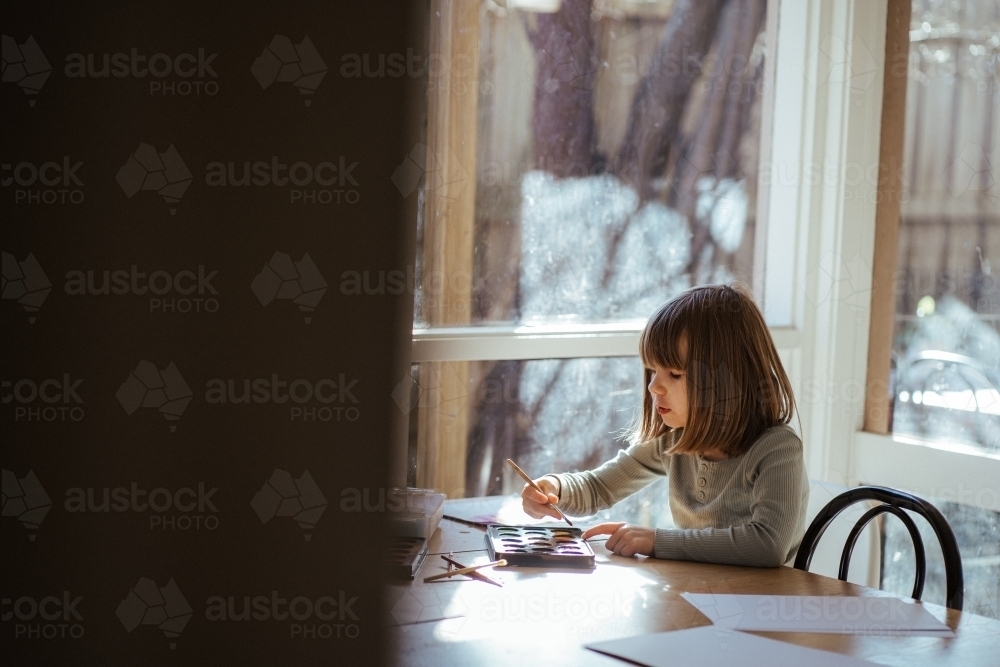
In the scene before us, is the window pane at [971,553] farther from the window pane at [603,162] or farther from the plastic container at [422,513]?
the plastic container at [422,513]

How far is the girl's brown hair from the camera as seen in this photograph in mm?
1693

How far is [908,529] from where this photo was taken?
61.3 inches

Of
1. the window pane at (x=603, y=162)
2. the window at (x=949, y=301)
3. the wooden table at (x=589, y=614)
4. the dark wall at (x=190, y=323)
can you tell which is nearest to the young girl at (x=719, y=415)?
the wooden table at (x=589, y=614)

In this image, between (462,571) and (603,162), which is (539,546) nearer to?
(462,571)

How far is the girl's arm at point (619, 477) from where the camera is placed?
1874mm

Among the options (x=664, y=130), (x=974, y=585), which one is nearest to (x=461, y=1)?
(x=664, y=130)

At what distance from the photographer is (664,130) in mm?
2398

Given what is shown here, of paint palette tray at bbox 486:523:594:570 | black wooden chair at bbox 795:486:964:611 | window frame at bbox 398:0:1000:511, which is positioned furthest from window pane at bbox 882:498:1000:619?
paint palette tray at bbox 486:523:594:570

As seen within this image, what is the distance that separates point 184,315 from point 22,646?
165 millimetres

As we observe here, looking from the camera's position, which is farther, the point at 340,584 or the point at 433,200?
the point at 433,200

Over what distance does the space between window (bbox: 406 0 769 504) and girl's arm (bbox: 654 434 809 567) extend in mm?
741

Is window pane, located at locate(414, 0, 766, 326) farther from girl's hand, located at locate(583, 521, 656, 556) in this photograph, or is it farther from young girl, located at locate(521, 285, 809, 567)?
girl's hand, located at locate(583, 521, 656, 556)

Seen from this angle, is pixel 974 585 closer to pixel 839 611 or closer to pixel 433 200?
pixel 839 611

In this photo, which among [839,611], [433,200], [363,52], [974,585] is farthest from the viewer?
[974,585]
